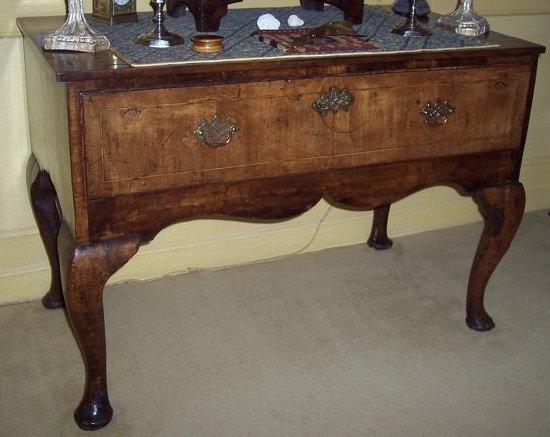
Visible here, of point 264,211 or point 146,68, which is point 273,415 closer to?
point 264,211

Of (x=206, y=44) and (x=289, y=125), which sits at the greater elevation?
(x=206, y=44)

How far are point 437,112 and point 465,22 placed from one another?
0.28 meters

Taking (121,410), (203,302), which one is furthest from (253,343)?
(121,410)

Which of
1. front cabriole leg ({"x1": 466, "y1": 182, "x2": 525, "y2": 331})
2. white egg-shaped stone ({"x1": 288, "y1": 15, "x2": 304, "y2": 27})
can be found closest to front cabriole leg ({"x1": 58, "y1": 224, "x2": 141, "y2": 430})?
white egg-shaped stone ({"x1": 288, "y1": 15, "x2": 304, "y2": 27})

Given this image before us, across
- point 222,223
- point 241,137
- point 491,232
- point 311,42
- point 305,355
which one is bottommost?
point 305,355

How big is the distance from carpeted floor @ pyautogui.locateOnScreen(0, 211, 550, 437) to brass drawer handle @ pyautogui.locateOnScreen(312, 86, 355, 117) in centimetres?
68

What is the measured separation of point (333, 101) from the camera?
150cm

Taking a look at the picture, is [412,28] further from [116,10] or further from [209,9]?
[116,10]

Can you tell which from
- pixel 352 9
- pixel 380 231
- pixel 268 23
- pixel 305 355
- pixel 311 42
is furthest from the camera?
pixel 380 231

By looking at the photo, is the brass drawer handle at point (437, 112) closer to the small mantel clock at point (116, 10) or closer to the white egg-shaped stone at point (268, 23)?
the white egg-shaped stone at point (268, 23)

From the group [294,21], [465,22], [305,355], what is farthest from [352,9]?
[305,355]

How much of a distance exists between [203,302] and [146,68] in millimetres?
962

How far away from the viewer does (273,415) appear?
1.67 metres

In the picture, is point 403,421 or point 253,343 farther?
point 253,343
